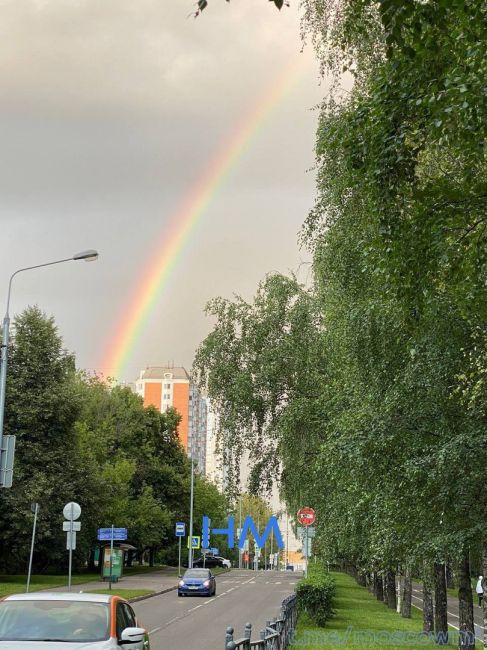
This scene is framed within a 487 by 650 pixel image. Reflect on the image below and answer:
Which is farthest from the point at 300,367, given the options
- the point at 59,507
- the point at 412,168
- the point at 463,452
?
the point at 59,507

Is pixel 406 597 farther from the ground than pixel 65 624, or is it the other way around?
pixel 65 624

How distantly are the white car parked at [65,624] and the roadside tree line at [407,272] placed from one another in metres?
5.13

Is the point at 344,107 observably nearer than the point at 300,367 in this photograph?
Yes

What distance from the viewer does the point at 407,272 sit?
1105cm

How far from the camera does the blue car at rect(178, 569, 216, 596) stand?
137 ft

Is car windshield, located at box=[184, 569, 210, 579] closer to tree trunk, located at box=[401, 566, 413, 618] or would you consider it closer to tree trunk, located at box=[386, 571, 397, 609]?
tree trunk, located at box=[386, 571, 397, 609]

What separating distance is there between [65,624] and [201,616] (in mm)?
22567

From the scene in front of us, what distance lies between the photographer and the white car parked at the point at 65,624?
8.65m


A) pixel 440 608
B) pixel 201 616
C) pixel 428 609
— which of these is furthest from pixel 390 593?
pixel 440 608

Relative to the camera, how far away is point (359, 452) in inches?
585

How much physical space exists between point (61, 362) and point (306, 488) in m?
31.6

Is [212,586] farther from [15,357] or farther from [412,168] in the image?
[412,168]

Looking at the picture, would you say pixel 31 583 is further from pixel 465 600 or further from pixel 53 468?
pixel 465 600

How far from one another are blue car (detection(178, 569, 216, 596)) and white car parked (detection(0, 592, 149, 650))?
109 feet
